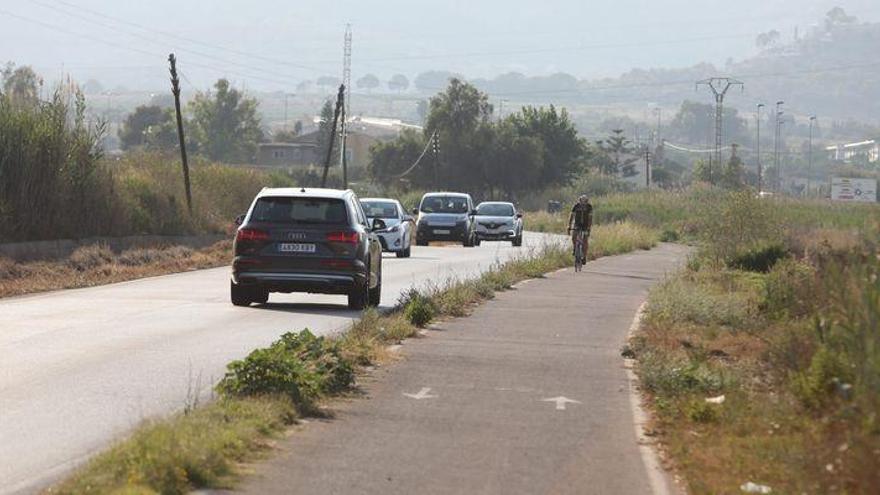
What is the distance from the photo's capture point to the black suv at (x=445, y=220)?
5872 cm

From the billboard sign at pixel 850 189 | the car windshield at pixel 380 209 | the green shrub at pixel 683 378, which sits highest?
the green shrub at pixel 683 378

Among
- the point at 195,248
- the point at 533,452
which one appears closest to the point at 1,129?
the point at 195,248

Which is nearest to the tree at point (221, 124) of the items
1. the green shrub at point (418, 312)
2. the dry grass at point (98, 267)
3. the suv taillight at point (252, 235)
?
the dry grass at point (98, 267)

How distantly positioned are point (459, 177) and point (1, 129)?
95462 mm

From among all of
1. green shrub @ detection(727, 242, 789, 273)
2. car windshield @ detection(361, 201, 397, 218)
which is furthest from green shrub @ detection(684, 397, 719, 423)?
car windshield @ detection(361, 201, 397, 218)

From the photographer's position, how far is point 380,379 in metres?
15.9

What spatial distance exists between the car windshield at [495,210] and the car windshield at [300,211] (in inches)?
1574

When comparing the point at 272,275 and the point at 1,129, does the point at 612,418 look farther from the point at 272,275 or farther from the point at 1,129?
the point at 1,129

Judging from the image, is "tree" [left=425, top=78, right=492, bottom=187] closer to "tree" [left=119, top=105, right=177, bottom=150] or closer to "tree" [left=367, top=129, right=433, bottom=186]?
"tree" [left=367, top=129, right=433, bottom=186]

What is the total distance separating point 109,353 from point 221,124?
15185 centimetres

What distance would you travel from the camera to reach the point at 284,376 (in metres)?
13.8

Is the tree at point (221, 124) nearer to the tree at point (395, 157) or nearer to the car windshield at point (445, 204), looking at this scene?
the tree at point (395, 157)

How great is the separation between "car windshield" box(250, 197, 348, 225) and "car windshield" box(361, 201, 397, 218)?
23.5m

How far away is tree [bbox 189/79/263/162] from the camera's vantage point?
16650 centimetres
